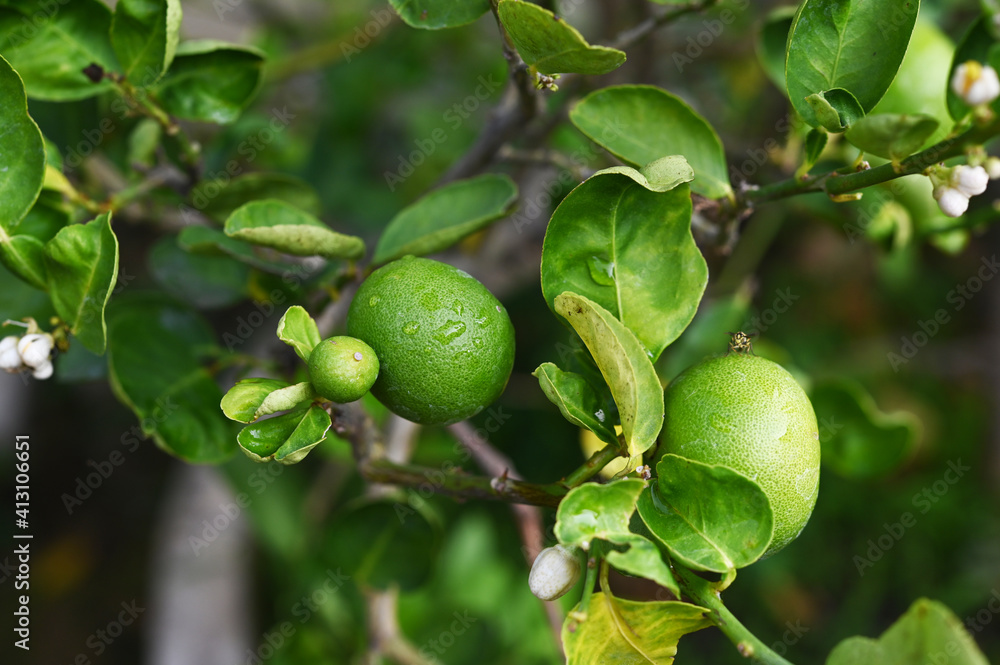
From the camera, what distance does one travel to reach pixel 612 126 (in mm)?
755

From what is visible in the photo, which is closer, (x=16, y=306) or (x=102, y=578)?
(x=16, y=306)

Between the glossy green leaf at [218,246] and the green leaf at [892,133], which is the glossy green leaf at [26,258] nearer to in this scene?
the glossy green leaf at [218,246]

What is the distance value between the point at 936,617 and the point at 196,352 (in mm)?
939

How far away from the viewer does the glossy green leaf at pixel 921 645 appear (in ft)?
1.86

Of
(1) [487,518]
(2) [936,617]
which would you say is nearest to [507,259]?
(1) [487,518]

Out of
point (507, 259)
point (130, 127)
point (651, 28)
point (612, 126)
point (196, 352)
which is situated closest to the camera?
point (612, 126)

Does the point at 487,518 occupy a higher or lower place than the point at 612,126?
lower

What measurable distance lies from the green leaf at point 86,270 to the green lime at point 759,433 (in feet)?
1.77

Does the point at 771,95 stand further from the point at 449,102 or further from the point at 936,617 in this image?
the point at 936,617

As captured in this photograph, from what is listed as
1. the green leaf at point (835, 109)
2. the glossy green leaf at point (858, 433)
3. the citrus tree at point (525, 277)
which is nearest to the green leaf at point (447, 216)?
the citrus tree at point (525, 277)

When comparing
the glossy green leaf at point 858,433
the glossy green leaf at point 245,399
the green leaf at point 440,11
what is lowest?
the glossy green leaf at point 858,433

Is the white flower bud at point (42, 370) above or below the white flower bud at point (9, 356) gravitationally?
below

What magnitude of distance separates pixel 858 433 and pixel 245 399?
96cm

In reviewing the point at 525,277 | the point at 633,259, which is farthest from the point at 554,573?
the point at 525,277
